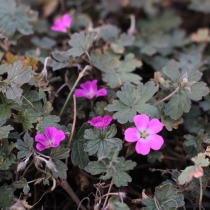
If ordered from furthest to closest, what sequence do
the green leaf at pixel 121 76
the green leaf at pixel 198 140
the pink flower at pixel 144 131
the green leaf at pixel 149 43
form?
Result: 1. the green leaf at pixel 149 43
2. the green leaf at pixel 121 76
3. the green leaf at pixel 198 140
4. the pink flower at pixel 144 131

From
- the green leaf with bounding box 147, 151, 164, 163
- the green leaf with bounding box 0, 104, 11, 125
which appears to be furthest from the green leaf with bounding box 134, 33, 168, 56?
the green leaf with bounding box 0, 104, 11, 125

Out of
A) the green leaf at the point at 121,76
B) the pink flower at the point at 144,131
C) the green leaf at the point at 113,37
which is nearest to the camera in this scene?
the pink flower at the point at 144,131

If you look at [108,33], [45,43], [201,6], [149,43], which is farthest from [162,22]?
[45,43]

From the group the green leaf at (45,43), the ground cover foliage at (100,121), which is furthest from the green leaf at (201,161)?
the green leaf at (45,43)

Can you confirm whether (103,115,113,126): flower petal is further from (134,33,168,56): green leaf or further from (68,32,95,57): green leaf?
(134,33,168,56): green leaf

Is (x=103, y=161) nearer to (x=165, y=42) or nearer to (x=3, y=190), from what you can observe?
(x=3, y=190)

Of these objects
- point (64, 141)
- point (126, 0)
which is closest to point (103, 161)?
point (64, 141)

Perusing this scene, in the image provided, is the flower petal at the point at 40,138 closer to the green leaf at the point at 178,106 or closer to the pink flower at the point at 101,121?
the pink flower at the point at 101,121
